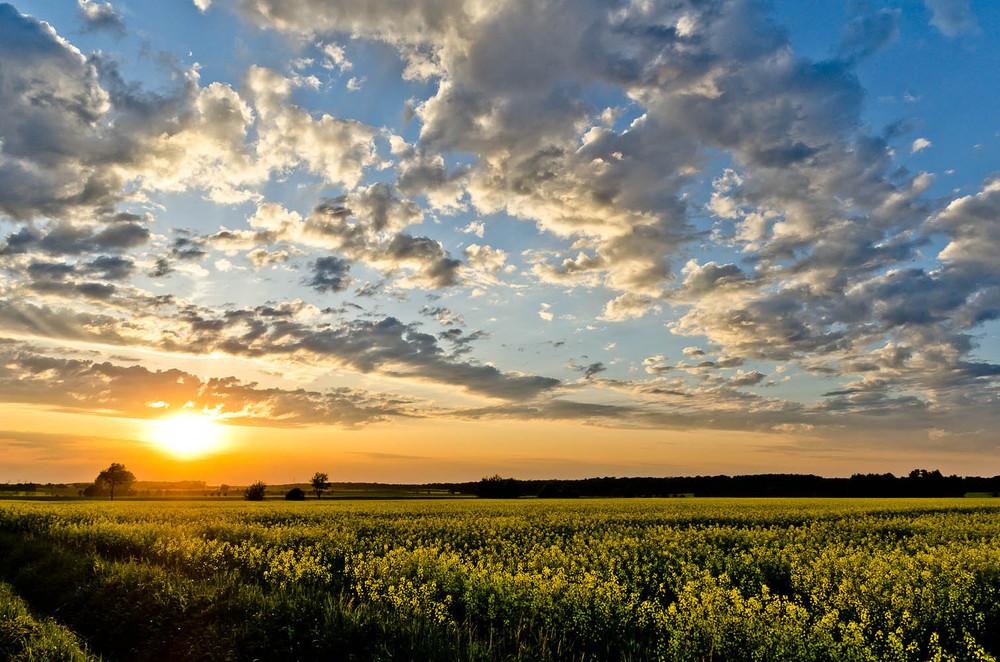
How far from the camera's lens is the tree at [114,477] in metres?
120

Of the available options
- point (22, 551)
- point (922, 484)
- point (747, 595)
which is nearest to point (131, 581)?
point (22, 551)

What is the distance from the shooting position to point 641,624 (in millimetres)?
8680

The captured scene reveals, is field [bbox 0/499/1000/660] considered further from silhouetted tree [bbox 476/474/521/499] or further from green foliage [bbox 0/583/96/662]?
silhouetted tree [bbox 476/474/521/499]

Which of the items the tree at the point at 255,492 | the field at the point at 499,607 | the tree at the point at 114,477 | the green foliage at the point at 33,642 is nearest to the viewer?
the field at the point at 499,607

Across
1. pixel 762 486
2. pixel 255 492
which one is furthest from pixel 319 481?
pixel 762 486

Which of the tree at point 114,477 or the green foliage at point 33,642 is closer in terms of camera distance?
the green foliage at point 33,642

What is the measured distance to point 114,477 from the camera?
120 metres

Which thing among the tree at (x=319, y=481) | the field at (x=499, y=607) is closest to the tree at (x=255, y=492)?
the tree at (x=319, y=481)

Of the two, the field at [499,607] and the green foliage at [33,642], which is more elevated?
the field at [499,607]

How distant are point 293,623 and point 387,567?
279cm

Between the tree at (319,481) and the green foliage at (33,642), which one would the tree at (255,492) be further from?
the green foliage at (33,642)

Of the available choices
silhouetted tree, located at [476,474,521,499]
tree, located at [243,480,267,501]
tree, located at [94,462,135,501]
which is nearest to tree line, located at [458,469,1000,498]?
silhouetted tree, located at [476,474,521,499]

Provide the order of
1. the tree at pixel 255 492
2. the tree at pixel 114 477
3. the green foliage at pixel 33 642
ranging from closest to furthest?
1. the green foliage at pixel 33 642
2. the tree at pixel 255 492
3. the tree at pixel 114 477

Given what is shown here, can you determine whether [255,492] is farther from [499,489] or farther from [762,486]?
[762,486]
